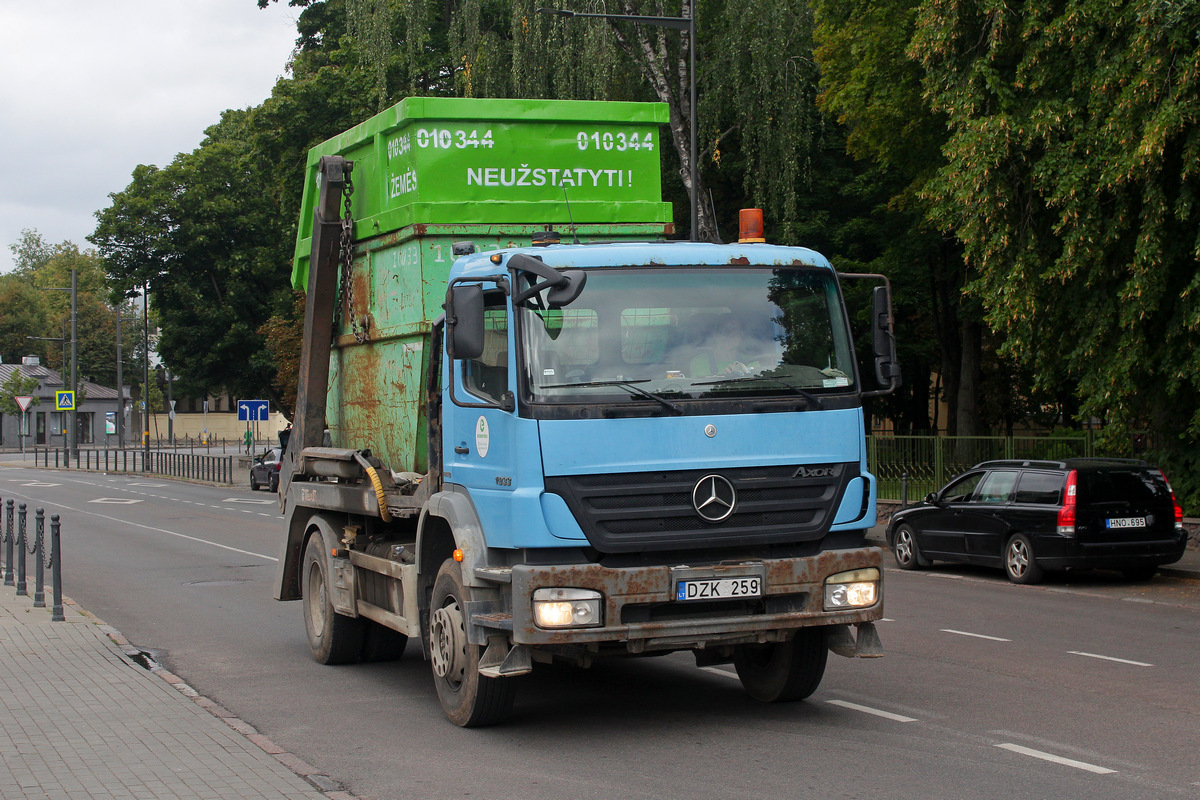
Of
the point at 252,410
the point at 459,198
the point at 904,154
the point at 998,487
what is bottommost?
the point at 998,487

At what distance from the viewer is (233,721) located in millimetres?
8031

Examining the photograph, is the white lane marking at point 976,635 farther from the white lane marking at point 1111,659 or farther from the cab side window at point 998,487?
the cab side window at point 998,487

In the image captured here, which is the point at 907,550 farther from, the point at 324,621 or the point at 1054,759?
the point at 1054,759

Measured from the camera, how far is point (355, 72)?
4041 centimetres

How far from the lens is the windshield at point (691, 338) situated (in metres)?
7.07

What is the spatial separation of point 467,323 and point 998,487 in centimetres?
1114

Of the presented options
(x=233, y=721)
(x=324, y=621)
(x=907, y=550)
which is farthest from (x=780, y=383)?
(x=907, y=550)

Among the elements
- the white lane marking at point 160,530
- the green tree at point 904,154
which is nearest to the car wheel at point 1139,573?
the green tree at point 904,154

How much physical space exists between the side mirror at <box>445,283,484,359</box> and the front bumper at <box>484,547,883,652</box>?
122 centimetres

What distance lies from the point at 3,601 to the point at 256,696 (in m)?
6.28

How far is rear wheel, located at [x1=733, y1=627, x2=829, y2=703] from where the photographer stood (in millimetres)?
7984

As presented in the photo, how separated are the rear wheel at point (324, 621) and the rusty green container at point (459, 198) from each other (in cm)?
116

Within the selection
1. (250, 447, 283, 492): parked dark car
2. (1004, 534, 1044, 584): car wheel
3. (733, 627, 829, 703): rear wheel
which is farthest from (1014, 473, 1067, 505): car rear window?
(250, 447, 283, 492): parked dark car

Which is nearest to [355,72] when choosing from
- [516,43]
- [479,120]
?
[516,43]
